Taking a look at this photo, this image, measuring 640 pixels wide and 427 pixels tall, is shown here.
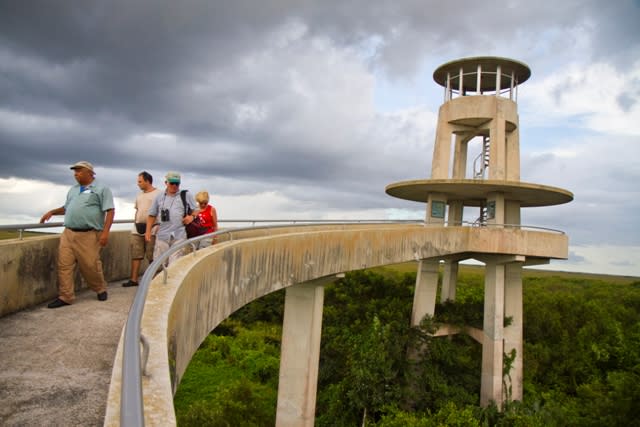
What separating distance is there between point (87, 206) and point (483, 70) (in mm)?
17666

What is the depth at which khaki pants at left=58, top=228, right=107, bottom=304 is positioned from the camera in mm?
6574

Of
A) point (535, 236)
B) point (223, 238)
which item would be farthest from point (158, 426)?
point (535, 236)

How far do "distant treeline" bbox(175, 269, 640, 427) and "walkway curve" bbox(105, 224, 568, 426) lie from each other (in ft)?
12.8

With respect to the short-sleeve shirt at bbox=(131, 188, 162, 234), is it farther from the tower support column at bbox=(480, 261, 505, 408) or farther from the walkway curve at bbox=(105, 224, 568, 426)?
the tower support column at bbox=(480, 261, 505, 408)

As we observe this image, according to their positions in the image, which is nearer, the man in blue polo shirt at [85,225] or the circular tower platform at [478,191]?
the man in blue polo shirt at [85,225]

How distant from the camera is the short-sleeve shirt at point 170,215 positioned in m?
7.46

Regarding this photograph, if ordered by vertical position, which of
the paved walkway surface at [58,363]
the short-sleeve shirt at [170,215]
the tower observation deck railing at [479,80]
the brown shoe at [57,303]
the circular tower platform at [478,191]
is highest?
the tower observation deck railing at [479,80]

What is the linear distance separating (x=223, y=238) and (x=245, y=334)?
2003cm

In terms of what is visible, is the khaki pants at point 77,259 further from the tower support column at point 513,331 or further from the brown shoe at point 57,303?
the tower support column at point 513,331

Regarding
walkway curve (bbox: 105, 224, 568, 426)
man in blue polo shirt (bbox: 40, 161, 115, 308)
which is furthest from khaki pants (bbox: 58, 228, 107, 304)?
walkway curve (bbox: 105, 224, 568, 426)

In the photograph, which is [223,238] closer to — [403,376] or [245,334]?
[403,376]

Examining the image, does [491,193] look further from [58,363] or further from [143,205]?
[58,363]

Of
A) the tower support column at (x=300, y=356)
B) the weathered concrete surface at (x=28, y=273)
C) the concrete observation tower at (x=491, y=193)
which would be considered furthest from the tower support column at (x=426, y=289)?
the weathered concrete surface at (x=28, y=273)

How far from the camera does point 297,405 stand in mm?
14133
